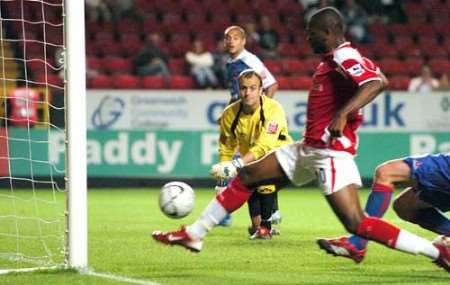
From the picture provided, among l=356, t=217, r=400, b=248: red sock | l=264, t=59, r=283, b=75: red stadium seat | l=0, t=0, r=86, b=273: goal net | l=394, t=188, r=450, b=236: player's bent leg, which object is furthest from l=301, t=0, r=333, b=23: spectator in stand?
l=356, t=217, r=400, b=248: red sock

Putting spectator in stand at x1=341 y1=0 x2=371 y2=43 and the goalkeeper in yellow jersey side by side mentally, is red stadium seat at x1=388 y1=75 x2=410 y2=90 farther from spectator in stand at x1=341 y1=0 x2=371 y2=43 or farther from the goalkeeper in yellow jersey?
the goalkeeper in yellow jersey

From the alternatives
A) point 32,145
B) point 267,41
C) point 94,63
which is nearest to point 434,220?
point 32,145

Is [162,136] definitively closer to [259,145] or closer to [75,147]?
[259,145]

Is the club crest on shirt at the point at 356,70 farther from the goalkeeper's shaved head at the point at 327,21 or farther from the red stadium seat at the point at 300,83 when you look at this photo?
the red stadium seat at the point at 300,83

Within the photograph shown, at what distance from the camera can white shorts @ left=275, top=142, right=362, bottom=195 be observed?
6.86m

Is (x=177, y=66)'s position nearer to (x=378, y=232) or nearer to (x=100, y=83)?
(x=100, y=83)

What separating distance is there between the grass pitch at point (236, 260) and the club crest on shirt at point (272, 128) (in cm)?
94

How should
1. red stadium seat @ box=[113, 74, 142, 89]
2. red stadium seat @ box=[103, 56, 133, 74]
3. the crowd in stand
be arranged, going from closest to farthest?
red stadium seat @ box=[113, 74, 142, 89] < the crowd in stand < red stadium seat @ box=[103, 56, 133, 74]

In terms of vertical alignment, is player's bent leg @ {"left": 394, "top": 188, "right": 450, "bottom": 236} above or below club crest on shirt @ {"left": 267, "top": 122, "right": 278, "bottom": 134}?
below

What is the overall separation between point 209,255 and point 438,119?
9.48 meters

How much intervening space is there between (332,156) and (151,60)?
12.0 m

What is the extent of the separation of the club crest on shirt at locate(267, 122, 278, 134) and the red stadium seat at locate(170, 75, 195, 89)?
27.6ft

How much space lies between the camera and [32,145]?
16.0 m

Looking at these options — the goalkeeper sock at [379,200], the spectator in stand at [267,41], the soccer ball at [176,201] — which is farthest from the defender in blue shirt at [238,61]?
the spectator in stand at [267,41]
